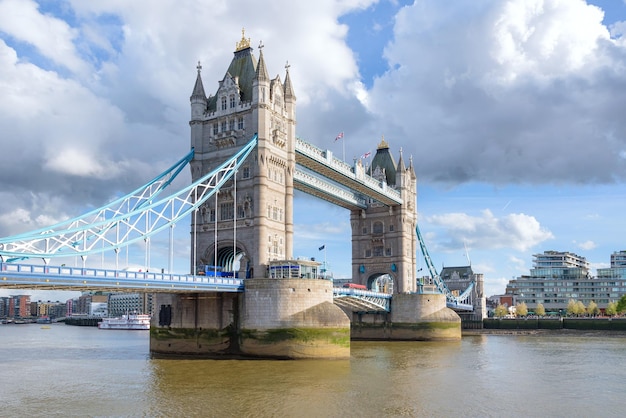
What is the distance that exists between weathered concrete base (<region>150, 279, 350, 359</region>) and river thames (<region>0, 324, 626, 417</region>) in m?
1.73

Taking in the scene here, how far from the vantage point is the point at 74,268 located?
35.2m

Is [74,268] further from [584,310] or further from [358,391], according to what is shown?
[584,310]

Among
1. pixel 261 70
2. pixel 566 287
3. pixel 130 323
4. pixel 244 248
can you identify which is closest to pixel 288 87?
pixel 261 70

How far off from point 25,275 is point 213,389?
1098 centimetres

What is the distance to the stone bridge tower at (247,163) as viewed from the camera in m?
51.0

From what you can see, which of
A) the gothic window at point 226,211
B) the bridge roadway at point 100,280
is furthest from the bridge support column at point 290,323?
the gothic window at point 226,211

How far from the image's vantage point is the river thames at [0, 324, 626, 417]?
26641 mm

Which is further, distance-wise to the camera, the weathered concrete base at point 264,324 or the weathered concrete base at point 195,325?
the weathered concrete base at point 195,325

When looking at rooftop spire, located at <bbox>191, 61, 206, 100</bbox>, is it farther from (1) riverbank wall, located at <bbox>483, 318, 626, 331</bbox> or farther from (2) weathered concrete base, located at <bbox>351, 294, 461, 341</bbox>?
(1) riverbank wall, located at <bbox>483, 318, 626, 331</bbox>

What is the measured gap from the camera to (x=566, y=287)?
132 meters

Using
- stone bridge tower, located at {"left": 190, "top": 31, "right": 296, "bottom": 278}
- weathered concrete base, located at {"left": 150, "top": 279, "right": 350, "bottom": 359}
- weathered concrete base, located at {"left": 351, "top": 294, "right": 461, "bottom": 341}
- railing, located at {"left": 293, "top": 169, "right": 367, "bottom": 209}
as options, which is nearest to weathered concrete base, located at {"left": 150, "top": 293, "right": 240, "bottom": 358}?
weathered concrete base, located at {"left": 150, "top": 279, "right": 350, "bottom": 359}

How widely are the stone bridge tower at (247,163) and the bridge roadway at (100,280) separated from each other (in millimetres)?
6760

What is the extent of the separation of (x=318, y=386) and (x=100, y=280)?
44.9 feet

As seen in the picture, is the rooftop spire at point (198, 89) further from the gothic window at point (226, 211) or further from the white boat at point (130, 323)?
the white boat at point (130, 323)
